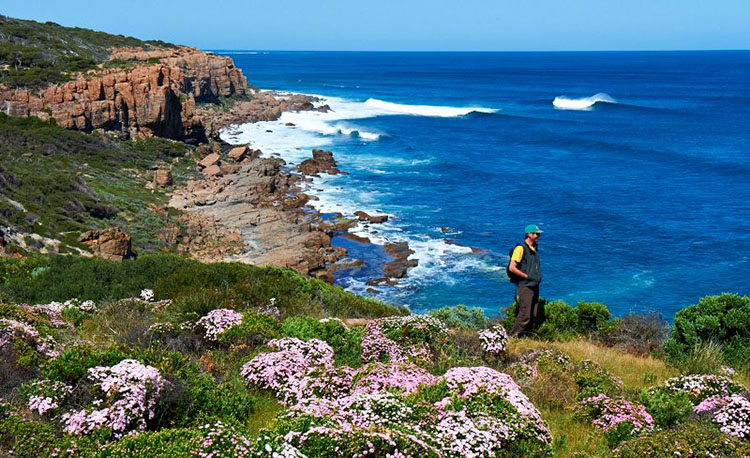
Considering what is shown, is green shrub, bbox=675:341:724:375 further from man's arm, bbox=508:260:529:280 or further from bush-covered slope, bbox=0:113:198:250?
bush-covered slope, bbox=0:113:198:250

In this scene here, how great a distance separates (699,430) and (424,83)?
477ft

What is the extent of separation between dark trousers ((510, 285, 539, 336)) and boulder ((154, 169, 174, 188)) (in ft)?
116

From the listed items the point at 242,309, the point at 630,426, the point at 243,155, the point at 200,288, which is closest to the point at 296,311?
the point at 242,309

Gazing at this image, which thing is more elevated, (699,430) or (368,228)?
(699,430)

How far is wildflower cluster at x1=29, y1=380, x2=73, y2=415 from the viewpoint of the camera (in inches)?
253

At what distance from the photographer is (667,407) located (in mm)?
7426

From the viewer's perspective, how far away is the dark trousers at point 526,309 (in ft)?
36.9

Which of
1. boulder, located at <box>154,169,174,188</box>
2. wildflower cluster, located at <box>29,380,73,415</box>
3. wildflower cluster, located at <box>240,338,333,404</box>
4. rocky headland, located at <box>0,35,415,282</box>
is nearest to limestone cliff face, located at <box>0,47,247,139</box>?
rocky headland, located at <box>0,35,415,282</box>

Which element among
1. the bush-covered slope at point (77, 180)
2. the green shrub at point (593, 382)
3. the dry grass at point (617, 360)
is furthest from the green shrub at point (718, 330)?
the bush-covered slope at point (77, 180)

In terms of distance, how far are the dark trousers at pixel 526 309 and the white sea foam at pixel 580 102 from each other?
9169 cm

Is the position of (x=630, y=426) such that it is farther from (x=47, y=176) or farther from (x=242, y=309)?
Answer: (x=47, y=176)

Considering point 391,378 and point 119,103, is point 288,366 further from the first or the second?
point 119,103

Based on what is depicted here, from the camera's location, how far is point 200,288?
12711mm

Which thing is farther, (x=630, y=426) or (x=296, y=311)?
(x=296, y=311)
